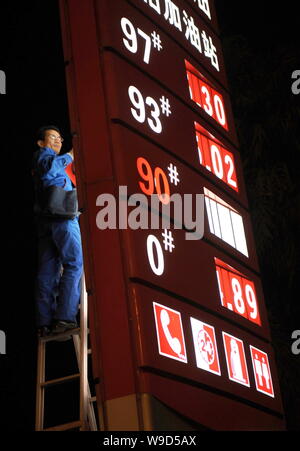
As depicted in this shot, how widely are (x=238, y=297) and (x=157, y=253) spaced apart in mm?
1109

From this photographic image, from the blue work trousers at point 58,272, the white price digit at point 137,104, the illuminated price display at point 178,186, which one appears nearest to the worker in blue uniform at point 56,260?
the blue work trousers at point 58,272

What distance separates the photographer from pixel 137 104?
5.00 meters

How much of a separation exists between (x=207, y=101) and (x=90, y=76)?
1506 mm

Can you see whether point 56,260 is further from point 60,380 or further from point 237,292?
point 237,292

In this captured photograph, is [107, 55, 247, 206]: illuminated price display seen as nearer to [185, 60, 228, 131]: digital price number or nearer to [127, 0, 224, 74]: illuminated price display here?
[185, 60, 228, 131]: digital price number

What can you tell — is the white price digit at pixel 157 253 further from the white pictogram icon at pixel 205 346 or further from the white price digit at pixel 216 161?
the white price digit at pixel 216 161

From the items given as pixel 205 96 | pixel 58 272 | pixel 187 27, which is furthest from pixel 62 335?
pixel 187 27

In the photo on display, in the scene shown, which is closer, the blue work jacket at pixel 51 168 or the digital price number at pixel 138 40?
the digital price number at pixel 138 40

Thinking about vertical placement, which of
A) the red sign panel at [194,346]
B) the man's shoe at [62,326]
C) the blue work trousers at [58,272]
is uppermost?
the blue work trousers at [58,272]

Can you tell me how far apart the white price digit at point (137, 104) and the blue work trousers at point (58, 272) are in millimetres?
1034

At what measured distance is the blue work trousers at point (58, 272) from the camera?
5367mm

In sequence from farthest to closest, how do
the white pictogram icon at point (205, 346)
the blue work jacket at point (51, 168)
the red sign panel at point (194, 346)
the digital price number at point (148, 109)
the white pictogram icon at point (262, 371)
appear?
the blue work jacket at point (51, 168) < the white pictogram icon at point (262, 371) < the digital price number at point (148, 109) < the white pictogram icon at point (205, 346) < the red sign panel at point (194, 346)

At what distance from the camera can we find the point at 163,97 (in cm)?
534
